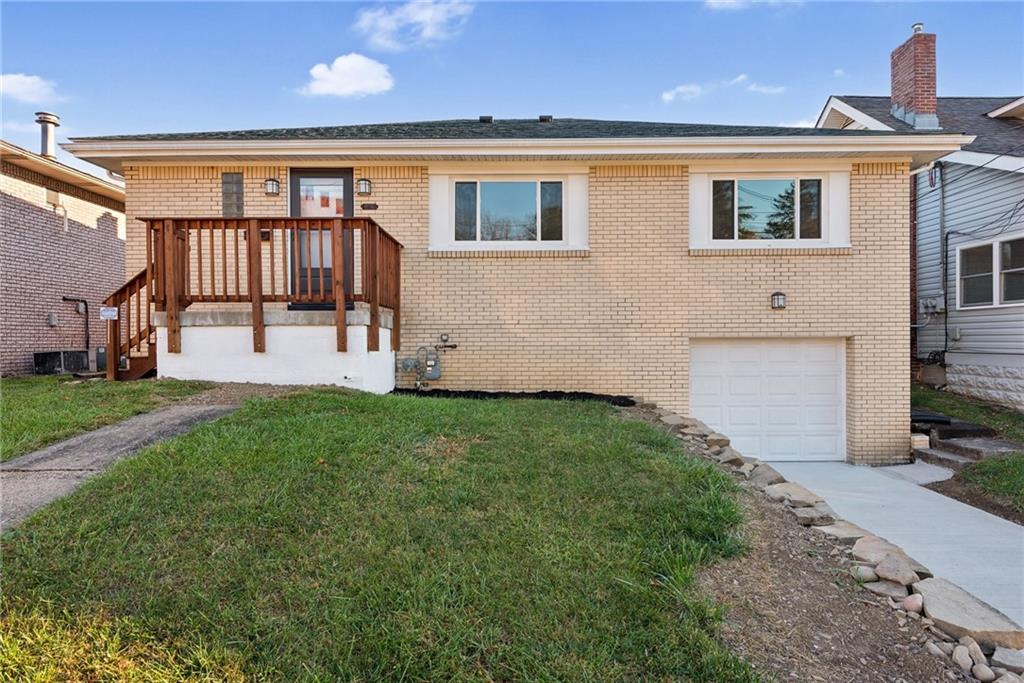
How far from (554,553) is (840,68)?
48.6 feet

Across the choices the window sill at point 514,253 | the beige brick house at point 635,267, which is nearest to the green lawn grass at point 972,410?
the beige brick house at point 635,267

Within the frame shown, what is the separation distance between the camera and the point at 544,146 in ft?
25.1

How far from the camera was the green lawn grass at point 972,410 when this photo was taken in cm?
826

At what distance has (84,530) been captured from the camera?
→ 278cm

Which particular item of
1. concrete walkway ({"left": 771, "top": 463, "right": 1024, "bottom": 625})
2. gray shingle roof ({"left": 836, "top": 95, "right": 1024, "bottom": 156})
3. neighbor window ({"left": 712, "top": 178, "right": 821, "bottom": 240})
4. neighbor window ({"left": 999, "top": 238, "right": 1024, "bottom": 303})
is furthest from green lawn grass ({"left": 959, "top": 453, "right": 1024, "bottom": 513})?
gray shingle roof ({"left": 836, "top": 95, "right": 1024, "bottom": 156})

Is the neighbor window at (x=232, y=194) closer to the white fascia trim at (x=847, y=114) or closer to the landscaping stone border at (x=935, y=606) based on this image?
the landscaping stone border at (x=935, y=606)

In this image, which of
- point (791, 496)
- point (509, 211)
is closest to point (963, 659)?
point (791, 496)

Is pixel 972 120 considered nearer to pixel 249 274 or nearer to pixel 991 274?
pixel 991 274

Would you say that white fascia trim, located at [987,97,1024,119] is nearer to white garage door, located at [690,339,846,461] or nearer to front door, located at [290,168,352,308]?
white garage door, located at [690,339,846,461]

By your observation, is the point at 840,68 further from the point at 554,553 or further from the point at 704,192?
the point at 554,553

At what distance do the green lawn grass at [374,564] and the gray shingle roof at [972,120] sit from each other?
10292mm

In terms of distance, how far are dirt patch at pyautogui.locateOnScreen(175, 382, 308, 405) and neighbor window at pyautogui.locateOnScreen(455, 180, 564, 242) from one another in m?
3.51

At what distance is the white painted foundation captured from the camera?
6523mm

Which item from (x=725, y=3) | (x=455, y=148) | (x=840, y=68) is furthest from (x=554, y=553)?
(x=840, y=68)
